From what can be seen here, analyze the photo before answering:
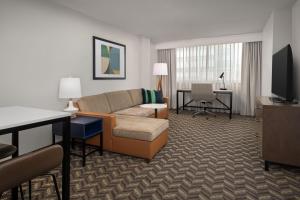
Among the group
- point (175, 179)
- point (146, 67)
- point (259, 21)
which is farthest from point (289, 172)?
point (146, 67)

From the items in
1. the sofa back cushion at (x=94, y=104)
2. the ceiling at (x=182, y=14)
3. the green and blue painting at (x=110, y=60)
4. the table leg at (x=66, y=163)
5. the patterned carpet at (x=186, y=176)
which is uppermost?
the ceiling at (x=182, y=14)

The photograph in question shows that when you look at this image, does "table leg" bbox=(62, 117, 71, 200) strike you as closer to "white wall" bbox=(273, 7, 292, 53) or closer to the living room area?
the living room area

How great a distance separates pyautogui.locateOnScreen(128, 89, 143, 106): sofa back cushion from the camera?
4.77 metres

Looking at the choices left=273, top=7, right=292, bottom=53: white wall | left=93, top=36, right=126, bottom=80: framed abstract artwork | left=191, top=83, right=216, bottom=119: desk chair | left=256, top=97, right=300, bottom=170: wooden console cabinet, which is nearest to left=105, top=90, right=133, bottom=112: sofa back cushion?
left=93, top=36, right=126, bottom=80: framed abstract artwork

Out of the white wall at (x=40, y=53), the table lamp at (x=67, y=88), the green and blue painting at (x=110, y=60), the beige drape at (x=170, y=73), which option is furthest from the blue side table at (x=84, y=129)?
the beige drape at (x=170, y=73)

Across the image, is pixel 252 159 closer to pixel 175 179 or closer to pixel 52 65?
pixel 175 179

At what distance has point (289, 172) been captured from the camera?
2262 mm

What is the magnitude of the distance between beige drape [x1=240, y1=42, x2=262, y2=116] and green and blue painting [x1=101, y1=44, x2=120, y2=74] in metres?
3.51

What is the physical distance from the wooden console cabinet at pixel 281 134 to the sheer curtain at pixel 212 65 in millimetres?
3624

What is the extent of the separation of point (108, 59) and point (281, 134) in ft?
10.9

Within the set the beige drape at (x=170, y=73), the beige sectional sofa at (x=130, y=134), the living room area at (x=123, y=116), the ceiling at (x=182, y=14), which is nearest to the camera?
the living room area at (x=123, y=116)

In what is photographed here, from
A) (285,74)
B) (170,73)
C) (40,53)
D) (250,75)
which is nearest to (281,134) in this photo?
(285,74)

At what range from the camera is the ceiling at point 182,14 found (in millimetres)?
3078

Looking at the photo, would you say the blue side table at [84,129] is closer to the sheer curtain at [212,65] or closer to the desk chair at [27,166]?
the desk chair at [27,166]
